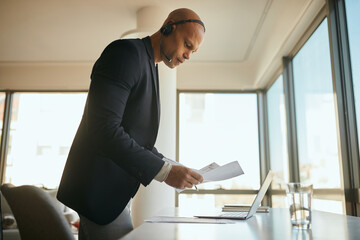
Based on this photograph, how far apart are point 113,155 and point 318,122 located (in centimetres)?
257

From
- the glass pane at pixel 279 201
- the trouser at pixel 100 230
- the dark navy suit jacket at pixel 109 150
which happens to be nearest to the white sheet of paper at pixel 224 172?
the dark navy suit jacket at pixel 109 150

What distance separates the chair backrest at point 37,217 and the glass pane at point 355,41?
2173mm

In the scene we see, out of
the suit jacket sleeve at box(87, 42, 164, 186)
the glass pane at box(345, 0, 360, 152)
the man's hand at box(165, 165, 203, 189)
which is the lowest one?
the man's hand at box(165, 165, 203, 189)

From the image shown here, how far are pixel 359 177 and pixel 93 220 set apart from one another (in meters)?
2.09

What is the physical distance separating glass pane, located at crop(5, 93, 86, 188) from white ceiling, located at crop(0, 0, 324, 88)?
68 centimetres

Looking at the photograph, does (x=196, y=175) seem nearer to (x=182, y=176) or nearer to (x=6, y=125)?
(x=182, y=176)

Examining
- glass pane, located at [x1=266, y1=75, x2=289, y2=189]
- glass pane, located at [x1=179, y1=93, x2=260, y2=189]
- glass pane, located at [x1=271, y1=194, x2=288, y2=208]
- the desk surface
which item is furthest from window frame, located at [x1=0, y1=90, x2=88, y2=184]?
the desk surface

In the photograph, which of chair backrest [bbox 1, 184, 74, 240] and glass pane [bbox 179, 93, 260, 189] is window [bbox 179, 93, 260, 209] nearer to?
glass pane [bbox 179, 93, 260, 189]

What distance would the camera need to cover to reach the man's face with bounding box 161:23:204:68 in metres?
1.33

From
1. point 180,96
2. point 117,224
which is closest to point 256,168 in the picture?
point 180,96

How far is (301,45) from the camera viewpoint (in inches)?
143

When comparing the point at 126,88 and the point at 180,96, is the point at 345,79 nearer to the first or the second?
the point at 126,88

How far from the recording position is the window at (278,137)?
14.2ft

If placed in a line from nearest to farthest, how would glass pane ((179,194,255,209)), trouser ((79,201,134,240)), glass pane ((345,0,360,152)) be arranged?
1. trouser ((79,201,134,240))
2. glass pane ((345,0,360,152))
3. glass pane ((179,194,255,209))
